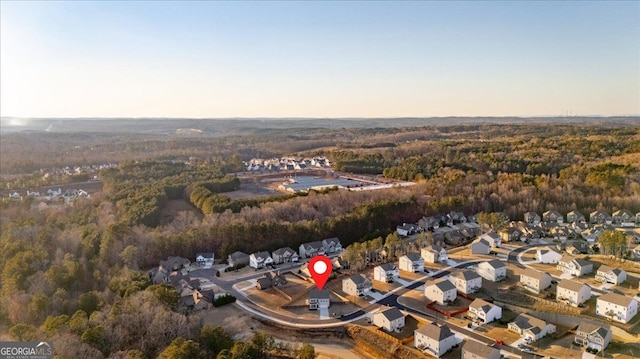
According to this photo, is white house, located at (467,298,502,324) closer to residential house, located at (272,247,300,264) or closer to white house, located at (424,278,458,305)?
white house, located at (424,278,458,305)

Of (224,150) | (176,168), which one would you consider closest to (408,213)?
(176,168)

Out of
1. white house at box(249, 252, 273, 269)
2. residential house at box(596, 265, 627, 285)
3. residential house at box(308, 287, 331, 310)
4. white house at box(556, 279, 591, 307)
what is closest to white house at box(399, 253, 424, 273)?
residential house at box(308, 287, 331, 310)

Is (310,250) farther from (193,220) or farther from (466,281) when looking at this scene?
(466,281)

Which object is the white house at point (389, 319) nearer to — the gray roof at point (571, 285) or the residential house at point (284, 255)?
the gray roof at point (571, 285)

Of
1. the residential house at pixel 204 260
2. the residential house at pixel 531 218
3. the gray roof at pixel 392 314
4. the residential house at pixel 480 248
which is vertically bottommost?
the residential house at pixel 204 260

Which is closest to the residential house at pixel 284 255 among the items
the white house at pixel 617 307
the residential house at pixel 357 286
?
the residential house at pixel 357 286

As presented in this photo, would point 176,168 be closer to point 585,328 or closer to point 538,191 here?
point 538,191
